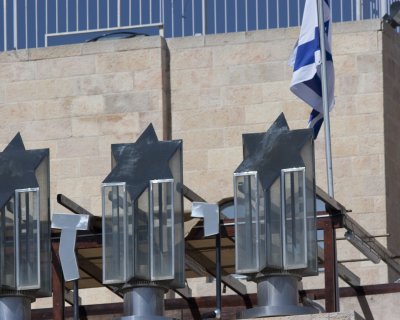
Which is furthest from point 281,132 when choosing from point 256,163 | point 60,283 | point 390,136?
point 390,136

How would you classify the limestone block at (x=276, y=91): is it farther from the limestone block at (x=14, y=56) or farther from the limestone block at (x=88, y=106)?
the limestone block at (x=14, y=56)

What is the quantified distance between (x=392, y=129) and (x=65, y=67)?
15.7 ft

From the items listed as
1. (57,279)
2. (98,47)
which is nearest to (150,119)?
(98,47)

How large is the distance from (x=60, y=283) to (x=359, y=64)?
7.69 m

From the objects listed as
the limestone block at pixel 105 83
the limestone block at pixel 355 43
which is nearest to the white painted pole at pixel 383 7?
the limestone block at pixel 355 43

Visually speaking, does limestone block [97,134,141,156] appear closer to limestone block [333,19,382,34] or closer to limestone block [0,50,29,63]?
limestone block [0,50,29,63]

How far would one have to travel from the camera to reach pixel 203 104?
4803 cm

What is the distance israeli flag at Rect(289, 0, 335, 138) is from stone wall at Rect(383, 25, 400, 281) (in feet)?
3.95

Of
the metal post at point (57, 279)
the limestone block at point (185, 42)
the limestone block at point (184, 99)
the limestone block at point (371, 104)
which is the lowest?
the metal post at point (57, 279)

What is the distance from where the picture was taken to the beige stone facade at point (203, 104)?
47.2 meters

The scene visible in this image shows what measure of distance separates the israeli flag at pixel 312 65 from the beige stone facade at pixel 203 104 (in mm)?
863

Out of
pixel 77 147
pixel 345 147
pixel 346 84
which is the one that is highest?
pixel 346 84

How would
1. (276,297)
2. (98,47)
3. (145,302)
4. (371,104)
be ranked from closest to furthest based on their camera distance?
1. (276,297)
2. (145,302)
3. (371,104)
4. (98,47)

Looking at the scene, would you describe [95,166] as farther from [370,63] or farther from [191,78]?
[370,63]
